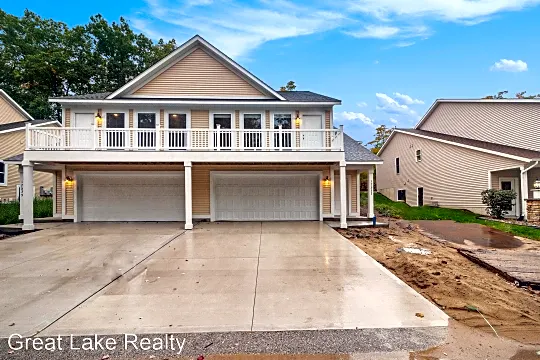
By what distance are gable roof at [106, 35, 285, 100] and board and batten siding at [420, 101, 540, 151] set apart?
13540 mm

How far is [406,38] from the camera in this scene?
23.1 meters

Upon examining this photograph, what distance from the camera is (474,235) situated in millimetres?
10164

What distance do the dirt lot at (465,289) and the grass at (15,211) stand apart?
45.6ft

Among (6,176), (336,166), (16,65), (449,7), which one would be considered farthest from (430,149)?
(16,65)

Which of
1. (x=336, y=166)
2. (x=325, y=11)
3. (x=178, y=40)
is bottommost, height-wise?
(x=336, y=166)

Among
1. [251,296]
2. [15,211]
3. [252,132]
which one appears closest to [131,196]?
[15,211]

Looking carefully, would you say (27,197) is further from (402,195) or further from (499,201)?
(402,195)

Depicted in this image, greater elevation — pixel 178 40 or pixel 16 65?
pixel 178 40

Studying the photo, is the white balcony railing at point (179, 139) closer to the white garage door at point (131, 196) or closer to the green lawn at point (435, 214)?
the white garage door at point (131, 196)

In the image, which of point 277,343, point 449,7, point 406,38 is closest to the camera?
point 277,343

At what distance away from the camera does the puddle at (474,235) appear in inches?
→ 345

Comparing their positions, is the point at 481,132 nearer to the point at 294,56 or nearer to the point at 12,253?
the point at 294,56

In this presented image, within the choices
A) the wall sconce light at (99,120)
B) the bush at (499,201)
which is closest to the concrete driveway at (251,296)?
the wall sconce light at (99,120)

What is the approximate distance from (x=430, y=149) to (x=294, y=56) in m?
15.5
